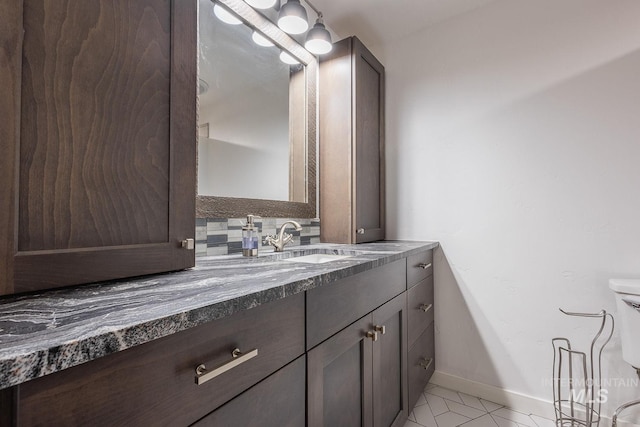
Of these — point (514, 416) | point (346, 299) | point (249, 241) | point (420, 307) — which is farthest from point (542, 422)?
point (249, 241)

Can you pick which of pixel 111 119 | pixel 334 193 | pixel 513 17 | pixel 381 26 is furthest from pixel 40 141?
pixel 513 17

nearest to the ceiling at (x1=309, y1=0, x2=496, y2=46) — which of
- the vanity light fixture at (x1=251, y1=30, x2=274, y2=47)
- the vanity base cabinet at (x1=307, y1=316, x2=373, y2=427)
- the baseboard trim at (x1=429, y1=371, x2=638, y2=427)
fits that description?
the vanity light fixture at (x1=251, y1=30, x2=274, y2=47)

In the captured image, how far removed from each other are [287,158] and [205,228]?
2.24 feet

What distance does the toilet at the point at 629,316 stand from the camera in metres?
1.27

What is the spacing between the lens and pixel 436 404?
1698 mm

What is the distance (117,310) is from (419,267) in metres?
1.44

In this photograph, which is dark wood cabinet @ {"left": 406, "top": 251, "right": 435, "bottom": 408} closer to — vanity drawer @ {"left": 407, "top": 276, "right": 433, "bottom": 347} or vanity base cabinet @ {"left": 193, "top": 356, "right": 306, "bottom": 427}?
vanity drawer @ {"left": 407, "top": 276, "right": 433, "bottom": 347}

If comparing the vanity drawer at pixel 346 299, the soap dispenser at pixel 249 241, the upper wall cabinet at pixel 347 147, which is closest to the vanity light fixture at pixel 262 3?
the upper wall cabinet at pixel 347 147

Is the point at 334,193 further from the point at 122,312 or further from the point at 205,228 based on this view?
the point at 122,312

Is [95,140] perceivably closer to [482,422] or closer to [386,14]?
[386,14]

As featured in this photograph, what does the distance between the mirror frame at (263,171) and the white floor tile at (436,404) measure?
4.07 ft

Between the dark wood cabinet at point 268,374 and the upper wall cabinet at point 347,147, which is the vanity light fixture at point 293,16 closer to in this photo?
the upper wall cabinet at point 347,147

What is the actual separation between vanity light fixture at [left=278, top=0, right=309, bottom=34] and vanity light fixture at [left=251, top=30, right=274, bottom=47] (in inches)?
5.2

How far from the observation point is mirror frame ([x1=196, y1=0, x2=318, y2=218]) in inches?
51.3
